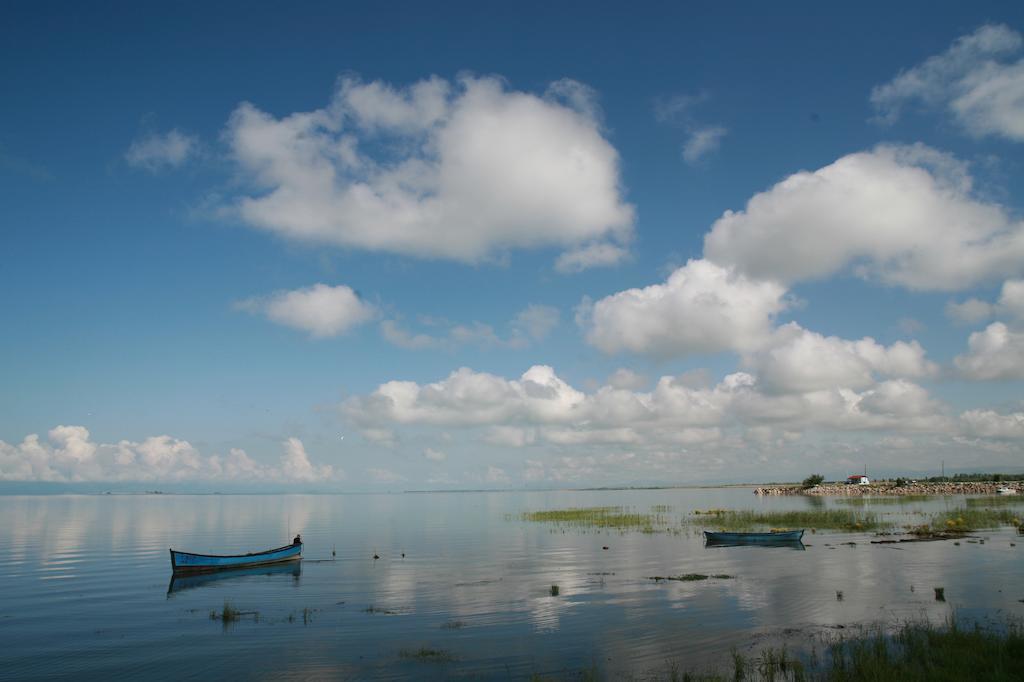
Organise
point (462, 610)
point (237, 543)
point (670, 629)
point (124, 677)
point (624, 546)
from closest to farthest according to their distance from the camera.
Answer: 1. point (124, 677)
2. point (670, 629)
3. point (462, 610)
4. point (624, 546)
5. point (237, 543)

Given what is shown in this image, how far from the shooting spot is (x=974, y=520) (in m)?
82.4

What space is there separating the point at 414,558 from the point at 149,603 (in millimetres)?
25654

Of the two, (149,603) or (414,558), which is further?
(414,558)

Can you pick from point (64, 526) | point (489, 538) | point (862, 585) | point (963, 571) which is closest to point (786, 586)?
point (862, 585)

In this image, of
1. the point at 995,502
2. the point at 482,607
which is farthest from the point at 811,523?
the point at 995,502

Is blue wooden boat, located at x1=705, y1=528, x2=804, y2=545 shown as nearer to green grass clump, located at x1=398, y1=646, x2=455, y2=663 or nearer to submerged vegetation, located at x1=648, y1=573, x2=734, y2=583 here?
submerged vegetation, located at x1=648, y1=573, x2=734, y2=583

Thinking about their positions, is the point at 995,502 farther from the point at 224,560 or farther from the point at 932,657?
the point at 224,560

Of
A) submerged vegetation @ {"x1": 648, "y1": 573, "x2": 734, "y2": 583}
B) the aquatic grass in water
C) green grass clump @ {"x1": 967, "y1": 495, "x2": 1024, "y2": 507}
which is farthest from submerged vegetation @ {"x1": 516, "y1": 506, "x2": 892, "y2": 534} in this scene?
the aquatic grass in water

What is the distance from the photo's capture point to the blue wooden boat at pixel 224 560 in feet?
169

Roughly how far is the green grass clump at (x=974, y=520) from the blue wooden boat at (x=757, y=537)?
22.1m

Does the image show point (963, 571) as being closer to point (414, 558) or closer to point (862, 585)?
point (862, 585)

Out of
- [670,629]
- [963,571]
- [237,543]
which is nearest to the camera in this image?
[670,629]

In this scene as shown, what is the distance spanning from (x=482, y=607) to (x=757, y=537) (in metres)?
40.0

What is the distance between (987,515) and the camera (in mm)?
89500
